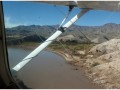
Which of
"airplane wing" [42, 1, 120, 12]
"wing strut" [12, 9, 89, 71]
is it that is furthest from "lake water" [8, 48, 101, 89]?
"airplane wing" [42, 1, 120, 12]

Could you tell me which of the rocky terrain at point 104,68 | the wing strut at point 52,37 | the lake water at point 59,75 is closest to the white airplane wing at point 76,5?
the wing strut at point 52,37

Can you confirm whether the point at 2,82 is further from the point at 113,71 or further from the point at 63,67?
the point at 63,67

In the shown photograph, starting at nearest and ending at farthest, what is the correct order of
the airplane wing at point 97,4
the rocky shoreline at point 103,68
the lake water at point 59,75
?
1. the airplane wing at point 97,4
2. the lake water at point 59,75
3. the rocky shoreline at point 103,68

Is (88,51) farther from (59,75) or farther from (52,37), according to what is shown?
(52,37)

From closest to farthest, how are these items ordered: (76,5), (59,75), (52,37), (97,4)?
(97,4) < (76,5) < (52,37) < (59,75)

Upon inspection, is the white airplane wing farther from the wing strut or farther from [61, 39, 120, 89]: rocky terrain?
[61, 39, 120, 89]: rocky terrain

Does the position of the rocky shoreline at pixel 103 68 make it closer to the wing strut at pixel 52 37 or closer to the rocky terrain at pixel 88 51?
the rocky terrain at pixel 88 51

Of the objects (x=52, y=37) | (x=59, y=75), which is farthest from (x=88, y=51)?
(x=52, y=37)

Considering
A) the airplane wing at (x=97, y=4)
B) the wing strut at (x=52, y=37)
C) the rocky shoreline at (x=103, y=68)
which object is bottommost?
the rocky shoreline at (x=103, y=68)

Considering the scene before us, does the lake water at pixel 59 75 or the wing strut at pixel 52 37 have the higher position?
the wing strut at pixel 52 37

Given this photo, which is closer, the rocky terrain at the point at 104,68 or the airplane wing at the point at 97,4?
the airplane wing at the point at 97,4

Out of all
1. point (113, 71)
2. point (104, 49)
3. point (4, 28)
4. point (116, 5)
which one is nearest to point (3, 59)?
point (4, 28)
